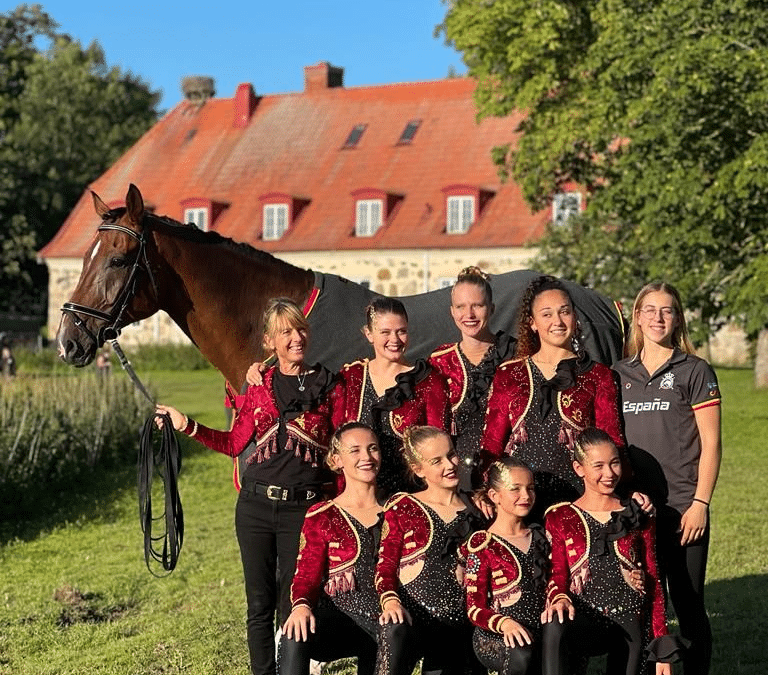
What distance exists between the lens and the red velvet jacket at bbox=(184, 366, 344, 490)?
191 inches

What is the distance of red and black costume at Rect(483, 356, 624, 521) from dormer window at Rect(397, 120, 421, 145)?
3413 cm

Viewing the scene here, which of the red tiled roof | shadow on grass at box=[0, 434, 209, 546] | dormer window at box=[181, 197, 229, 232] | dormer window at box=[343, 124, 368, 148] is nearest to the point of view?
shadow on grass at box=[0, 434, 209, 546]

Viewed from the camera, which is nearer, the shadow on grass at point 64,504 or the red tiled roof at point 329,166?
the shadow on grass at point 64,504

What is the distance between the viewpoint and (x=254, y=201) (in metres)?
38.8

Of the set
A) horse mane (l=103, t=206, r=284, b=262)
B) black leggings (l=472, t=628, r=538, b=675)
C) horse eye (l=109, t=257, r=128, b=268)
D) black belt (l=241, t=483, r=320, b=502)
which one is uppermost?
horse mane (l=103, t=206, r=284, b=262)

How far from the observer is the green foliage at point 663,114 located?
1569 cm

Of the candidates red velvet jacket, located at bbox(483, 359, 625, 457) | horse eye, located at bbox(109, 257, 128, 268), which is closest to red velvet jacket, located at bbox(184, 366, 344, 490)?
red velvet jacket, located at bbox(483, 359, 625, 457)

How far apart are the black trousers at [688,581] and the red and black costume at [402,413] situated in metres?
1.04

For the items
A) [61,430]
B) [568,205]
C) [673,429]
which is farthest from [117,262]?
[568,205]

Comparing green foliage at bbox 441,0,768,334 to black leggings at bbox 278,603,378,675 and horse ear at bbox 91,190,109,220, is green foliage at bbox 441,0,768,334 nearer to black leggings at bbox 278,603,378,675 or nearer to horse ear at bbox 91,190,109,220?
horse ear at bbox 91,190,109,220

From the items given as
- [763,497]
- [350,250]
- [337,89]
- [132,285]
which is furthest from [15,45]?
[132,285]

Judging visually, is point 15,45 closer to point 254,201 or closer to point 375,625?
point 254,201

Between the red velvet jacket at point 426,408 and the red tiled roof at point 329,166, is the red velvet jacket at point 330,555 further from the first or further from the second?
the red tiled roof at point 329,166

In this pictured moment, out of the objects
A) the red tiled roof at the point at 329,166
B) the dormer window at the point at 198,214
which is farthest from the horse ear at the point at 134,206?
the dormer window at the point at 198,214
